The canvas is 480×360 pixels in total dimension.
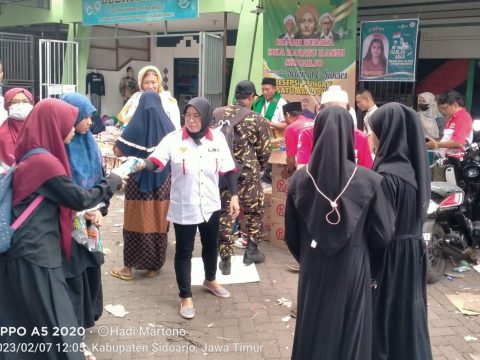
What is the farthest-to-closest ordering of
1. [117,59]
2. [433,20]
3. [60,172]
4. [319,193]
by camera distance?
[117,59] < [433,20] < [60,172] < [319,193]

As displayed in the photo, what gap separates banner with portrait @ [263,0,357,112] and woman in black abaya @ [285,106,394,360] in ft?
15.9

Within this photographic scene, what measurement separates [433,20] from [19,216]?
892 centimetres

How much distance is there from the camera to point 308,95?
7395mm

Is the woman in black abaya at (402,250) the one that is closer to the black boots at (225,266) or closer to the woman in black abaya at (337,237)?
the woman in black abaya at (337,237)

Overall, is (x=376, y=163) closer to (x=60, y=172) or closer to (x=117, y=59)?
(x=60, y=172)

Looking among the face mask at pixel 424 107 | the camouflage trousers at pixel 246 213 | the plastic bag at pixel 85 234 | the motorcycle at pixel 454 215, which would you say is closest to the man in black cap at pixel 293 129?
the camouflage trousers at pixel 246 213

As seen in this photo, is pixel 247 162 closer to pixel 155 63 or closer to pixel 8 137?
pixel 8 137

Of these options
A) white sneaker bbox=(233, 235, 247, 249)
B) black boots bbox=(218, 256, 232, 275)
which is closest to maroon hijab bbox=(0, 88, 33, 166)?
black boots bbox=(218, 256, 232, 275)

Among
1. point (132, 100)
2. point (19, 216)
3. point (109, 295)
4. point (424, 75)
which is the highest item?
point (424, 75)

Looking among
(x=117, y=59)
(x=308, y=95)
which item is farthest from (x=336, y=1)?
(x=117, y=59)

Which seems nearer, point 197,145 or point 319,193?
point 319,193

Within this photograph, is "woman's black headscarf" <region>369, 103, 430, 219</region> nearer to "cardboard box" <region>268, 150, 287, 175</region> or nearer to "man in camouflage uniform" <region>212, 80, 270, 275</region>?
"man in camouflage uniform" <region>212, 80, 270, 275</region>

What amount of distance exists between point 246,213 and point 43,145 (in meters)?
2.73

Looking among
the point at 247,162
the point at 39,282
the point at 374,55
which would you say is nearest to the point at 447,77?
the point at 374,55
